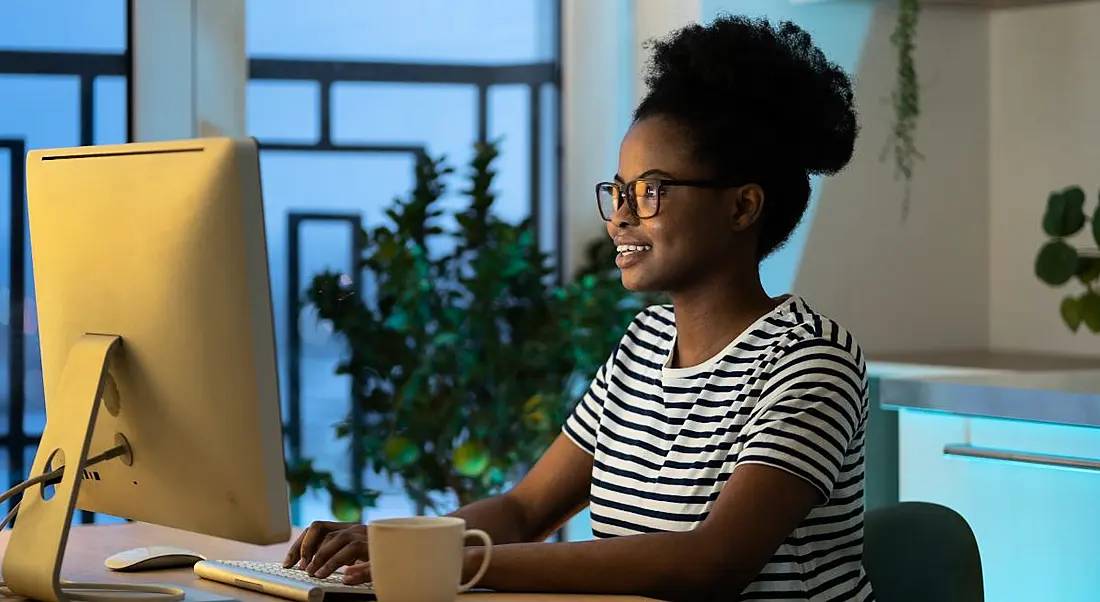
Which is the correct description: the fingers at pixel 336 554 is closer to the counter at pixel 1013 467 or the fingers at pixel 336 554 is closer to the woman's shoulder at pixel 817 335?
the woman's shoulder at pixel 817 335

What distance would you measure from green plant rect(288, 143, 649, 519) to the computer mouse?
1.39 meters

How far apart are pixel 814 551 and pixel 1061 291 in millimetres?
1862

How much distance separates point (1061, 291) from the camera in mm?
3262

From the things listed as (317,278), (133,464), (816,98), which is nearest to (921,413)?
(816,98)

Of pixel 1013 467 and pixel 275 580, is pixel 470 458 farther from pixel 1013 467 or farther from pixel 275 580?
pixel 275 580

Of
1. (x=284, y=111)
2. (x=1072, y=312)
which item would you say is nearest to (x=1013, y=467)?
(x=1072, y=312)

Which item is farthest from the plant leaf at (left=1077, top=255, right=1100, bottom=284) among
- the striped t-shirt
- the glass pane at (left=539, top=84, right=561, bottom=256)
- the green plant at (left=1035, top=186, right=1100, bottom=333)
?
the glass pane at (left=539, top=84, right=561, bottom=256)

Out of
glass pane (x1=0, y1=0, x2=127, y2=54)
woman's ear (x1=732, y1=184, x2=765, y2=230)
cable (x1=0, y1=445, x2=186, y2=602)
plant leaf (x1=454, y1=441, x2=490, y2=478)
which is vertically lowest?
plant leaf (x1=454, y1=441, x2=490, y2=478)

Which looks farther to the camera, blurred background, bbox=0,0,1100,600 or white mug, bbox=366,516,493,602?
blurred background, bbox=0,0,1100,600

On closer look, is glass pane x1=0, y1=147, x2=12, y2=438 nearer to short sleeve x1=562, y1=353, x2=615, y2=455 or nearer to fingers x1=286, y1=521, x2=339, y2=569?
short sleeve x1=562, y1=353, x2=615, y2=455

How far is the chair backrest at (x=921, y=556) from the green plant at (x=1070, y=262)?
1157mm

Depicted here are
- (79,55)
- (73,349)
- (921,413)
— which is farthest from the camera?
(79,55)

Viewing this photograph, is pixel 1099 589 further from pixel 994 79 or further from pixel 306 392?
pixel 306 392

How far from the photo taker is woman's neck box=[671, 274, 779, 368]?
5.90ft
